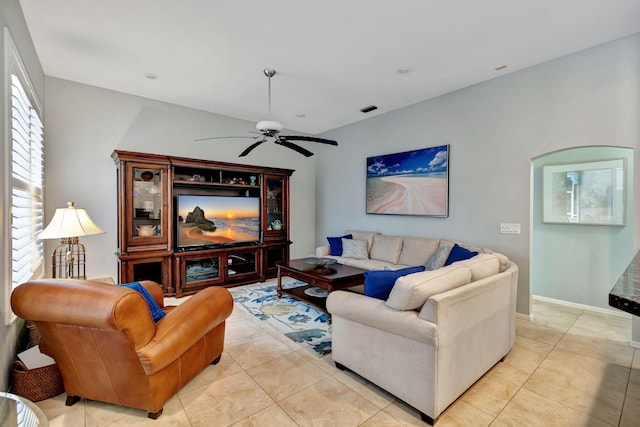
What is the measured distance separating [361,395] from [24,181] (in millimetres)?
3245

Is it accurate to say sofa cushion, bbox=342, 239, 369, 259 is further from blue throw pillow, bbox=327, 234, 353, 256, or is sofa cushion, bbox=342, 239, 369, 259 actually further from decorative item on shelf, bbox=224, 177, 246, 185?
decorative item on shelf, bbox=224, 177, 246, 185

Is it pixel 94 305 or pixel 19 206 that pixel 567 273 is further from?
pixel 19 206

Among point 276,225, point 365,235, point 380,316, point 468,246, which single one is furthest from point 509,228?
point 276,225

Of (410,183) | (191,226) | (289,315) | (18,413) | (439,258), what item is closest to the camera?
(18,413)

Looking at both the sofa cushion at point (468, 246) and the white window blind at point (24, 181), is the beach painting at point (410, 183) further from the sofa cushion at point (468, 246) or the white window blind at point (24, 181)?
the white window blind at point (24, 181)

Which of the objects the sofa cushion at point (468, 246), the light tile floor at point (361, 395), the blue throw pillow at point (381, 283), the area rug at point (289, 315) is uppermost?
the sofa cushion at point (468, 246)

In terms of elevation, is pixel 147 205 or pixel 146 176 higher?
pixel 146 176

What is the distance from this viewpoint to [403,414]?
191cm

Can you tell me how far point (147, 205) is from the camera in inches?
164

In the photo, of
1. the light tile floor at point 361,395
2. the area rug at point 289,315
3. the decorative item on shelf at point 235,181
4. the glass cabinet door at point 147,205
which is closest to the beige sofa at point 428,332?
the light tile floor at point 361,395

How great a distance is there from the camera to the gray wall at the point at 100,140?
3.81 meters

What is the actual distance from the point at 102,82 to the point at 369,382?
472cm

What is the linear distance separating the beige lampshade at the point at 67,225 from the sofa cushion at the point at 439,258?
12.2ft

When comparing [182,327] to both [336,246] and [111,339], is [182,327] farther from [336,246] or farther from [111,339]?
[336,246]
